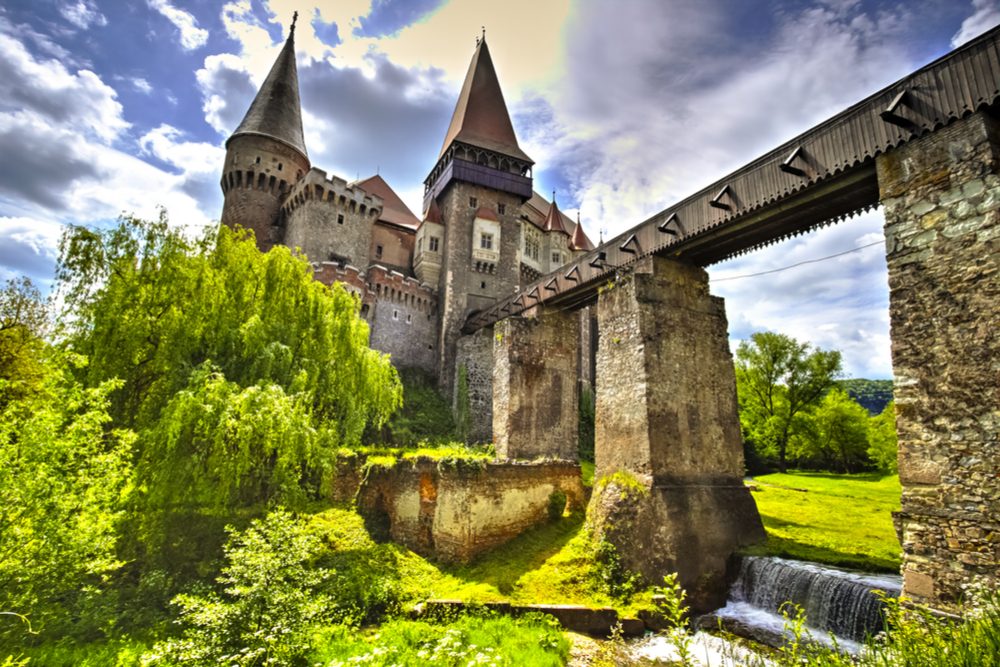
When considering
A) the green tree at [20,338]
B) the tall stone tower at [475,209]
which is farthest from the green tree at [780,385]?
the green tree at [20,338]

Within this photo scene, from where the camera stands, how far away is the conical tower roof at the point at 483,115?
3381cm

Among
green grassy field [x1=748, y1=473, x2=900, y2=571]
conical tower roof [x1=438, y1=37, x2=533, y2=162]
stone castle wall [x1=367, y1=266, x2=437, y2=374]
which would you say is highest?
conical tower roof [x1=438, y1=37, x2=533, y2=162]

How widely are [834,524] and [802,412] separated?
1985cm

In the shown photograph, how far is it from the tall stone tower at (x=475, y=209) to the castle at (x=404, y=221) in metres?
0.07

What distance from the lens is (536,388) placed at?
58.0ft

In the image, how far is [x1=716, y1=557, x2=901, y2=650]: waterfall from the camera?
815 cm

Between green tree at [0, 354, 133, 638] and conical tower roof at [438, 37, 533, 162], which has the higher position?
conical tower roof at [438, 37, 533, 162]

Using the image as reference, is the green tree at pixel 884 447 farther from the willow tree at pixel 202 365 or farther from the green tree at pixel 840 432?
the willow tree at pixel 202 365

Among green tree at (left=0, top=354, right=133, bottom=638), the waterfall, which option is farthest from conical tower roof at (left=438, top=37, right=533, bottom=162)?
the waterfall

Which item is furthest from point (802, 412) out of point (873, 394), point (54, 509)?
point (873, 394)

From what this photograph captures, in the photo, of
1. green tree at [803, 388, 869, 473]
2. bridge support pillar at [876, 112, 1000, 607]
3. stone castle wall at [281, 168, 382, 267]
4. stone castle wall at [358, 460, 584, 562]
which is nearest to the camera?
bridge support pillar at [876, 112, 1000, 607]

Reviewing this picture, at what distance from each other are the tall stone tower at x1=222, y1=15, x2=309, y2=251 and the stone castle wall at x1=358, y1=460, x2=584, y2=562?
2244 centimetres

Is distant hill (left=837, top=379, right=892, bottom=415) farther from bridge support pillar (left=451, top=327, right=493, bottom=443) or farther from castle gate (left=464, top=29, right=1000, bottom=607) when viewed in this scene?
castle gate (left=464, top=29, right=1000, bottom=607)

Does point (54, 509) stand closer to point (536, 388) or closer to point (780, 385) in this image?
point (536, 388)
